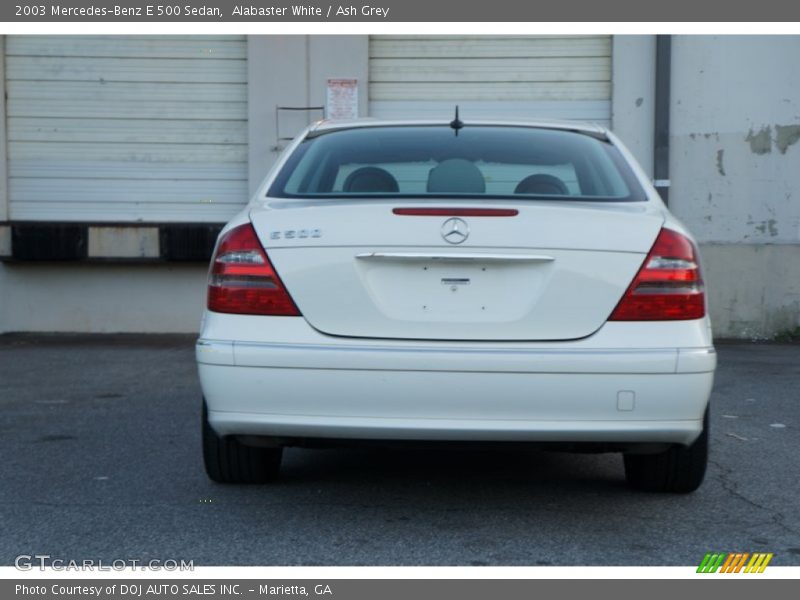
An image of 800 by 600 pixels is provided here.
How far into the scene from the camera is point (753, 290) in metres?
11.2

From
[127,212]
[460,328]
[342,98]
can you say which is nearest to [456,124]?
[460,328]

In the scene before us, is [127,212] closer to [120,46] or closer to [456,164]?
[120,46]

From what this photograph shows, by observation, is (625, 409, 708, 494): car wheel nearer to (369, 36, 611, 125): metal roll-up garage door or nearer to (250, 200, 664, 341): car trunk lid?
(250, 200, 664, 341): car trunk lid

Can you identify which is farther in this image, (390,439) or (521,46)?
(521,46)

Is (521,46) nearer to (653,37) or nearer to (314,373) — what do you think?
(653,37)

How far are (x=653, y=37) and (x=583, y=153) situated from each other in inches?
263

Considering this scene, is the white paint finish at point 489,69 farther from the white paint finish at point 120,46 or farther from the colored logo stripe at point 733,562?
the colored logo stripe at point 733,562

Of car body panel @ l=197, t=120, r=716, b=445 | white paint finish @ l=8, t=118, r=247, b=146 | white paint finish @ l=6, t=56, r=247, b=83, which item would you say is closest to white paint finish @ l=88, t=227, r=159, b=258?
white paint finish @ l=8, t=118, r=247, b=146

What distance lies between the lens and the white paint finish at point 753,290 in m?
11.1

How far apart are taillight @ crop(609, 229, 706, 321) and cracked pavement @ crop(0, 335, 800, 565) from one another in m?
0.71

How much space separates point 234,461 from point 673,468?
1.69m

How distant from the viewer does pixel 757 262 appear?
36.6 feet

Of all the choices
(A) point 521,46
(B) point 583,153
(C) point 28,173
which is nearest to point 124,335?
(C) point 28,173

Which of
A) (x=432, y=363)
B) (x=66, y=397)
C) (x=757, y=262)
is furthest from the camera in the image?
(x=757, y=262)
